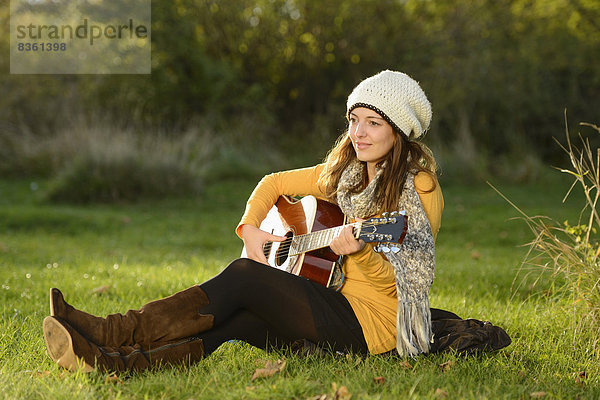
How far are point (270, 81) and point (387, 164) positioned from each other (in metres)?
16.4

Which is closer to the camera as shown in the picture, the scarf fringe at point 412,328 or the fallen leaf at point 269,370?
the fallen leaf at point 269,370

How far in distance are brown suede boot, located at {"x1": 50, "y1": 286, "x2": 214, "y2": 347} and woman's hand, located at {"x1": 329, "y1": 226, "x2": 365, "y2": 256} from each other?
696 mm

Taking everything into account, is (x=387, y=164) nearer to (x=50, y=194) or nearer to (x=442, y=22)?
(x=50, y=194)

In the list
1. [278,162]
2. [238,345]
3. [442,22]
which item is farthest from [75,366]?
[442,22]

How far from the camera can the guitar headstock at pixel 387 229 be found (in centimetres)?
296

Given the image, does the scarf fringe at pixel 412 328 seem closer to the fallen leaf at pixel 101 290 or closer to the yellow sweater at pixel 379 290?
the yellow sweater at pixel 379 290

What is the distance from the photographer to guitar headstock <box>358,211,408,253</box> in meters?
2.96

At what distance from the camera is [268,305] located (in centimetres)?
332

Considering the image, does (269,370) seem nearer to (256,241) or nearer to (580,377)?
(256,241)

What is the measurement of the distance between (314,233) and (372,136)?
1.95ft

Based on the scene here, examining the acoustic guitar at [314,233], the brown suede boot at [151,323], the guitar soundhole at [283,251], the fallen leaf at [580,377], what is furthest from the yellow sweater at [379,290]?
the fallen leaf at [580,377]

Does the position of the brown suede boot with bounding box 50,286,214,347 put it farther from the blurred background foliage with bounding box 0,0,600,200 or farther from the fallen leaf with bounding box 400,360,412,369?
the blurred background foliage with bounding box 0,0,600,200

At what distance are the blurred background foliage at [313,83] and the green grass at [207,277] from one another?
10.1ft

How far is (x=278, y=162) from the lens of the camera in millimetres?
15578
